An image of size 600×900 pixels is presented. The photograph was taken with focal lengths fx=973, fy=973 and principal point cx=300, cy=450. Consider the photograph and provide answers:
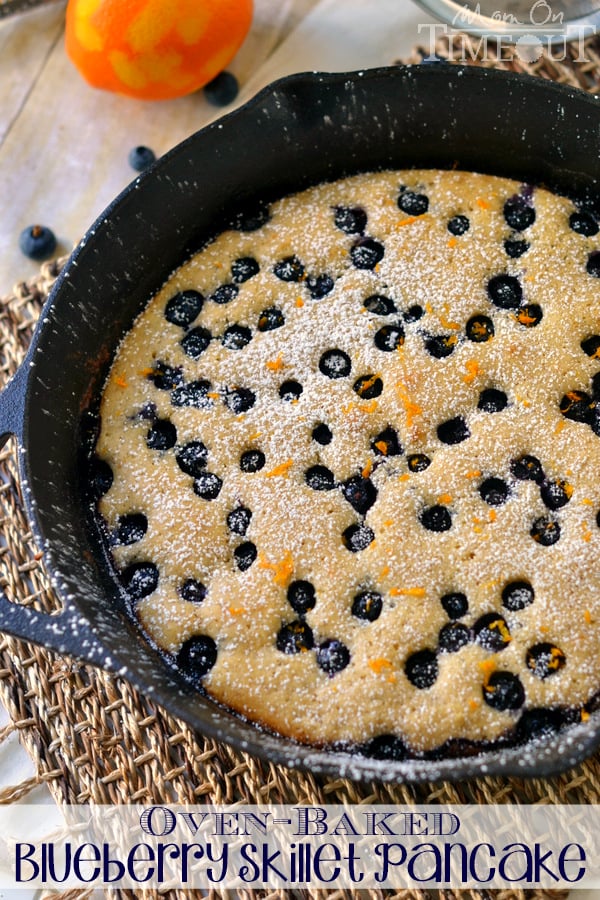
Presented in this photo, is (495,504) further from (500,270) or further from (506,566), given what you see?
(500,270)

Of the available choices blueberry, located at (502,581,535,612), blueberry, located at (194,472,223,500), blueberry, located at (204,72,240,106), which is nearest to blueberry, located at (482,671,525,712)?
blueberry, located at (502,581,535,612)

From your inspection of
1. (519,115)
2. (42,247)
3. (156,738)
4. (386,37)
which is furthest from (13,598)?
(386,37)

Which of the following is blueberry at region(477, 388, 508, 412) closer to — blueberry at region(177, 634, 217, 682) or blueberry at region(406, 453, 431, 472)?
blueberry at region(406, 453, 431, 472)

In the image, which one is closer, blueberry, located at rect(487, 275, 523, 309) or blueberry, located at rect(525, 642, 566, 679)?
blueberry, located at rect(525, 642, 566, 679)

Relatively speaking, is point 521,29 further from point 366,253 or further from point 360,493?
point 360,493

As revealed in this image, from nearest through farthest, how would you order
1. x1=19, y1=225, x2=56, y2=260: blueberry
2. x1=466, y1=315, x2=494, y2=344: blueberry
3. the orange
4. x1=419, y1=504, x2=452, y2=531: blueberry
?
x1=419, y1=504, x2=452, y2=531: blueberry → x1=466, y1=315, x2=494, y2=344: blueberry → the orange → x1=19, y1=225, x2=56, y2=260: blueberry

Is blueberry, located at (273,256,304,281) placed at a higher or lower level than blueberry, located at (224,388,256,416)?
higher

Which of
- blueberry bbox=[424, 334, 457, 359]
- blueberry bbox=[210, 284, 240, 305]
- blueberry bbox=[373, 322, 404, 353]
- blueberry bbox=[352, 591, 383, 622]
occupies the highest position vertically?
blueberry bbox=[210, 284, 240, 305]

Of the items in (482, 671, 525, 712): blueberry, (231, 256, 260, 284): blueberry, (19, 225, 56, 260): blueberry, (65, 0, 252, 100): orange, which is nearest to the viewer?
(482, 671, 525, 712): blueberry
